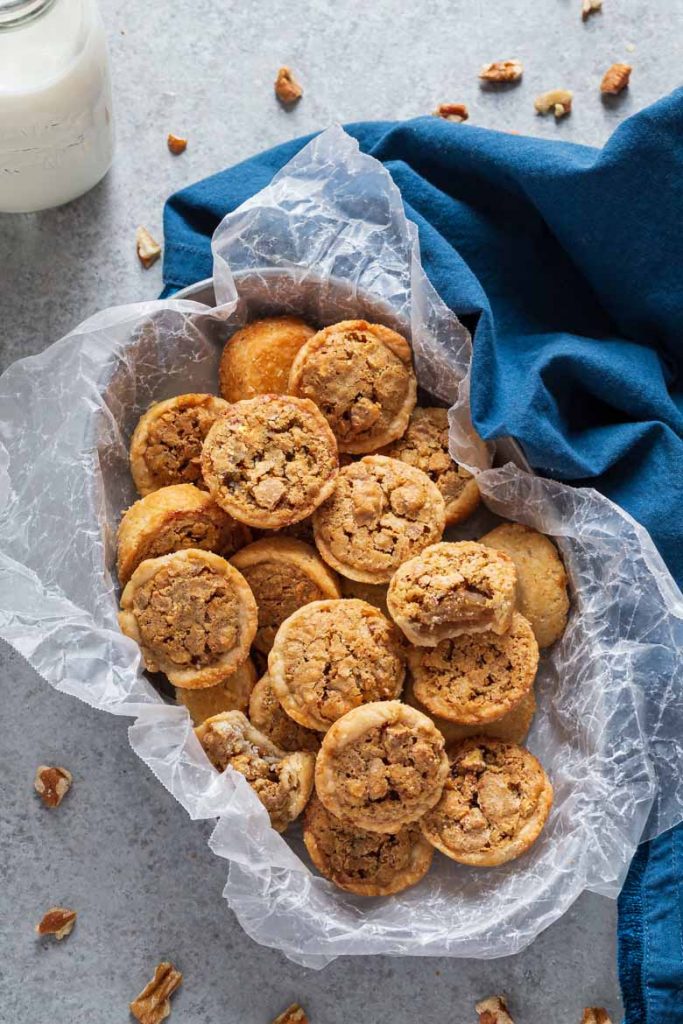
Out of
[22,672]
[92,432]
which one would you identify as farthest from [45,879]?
[92,432]

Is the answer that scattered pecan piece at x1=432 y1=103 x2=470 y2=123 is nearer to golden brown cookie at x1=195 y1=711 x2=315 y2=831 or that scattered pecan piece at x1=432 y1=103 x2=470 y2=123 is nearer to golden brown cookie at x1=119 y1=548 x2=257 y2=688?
golden brown cookie at x1=119 y1=548 x2=257 y2=688

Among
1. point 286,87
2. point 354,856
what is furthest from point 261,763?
point 286,87

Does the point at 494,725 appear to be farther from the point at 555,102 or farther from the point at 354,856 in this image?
the point at 555,102

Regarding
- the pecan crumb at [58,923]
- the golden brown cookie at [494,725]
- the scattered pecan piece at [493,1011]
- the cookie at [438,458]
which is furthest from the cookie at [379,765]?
the pecan crumb at [58,923]

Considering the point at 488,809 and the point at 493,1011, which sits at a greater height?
the point at 488,809

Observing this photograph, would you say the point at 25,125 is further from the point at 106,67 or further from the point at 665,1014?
the point at 665,1014
